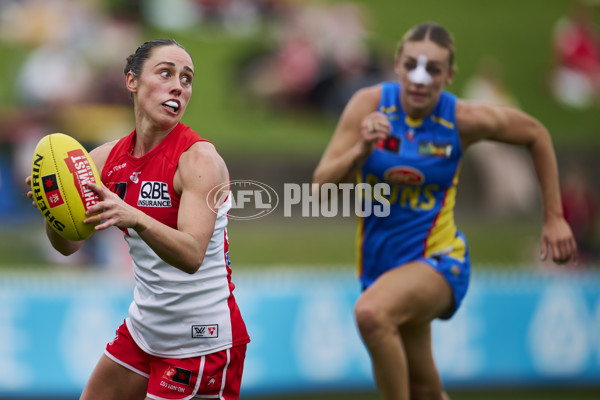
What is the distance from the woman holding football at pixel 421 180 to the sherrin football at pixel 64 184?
5.31 feet

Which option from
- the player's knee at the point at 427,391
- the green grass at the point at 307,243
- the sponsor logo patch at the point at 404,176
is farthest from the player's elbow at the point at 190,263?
the green grass at the point at 307,243

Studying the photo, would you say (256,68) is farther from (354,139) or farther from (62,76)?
(354,139)

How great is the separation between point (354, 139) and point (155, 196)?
5.29ft

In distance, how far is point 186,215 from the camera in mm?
3383

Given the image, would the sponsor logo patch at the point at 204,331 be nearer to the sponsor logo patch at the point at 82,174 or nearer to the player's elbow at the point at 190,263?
the player's elbow at the point at 190,263

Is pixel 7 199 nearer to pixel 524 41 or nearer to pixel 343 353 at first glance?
pixel 343 353

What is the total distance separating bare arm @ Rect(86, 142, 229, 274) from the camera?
3187 millimetres

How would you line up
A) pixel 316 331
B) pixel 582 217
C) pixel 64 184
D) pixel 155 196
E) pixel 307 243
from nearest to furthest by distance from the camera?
pixel 64 184
pixel 155 196
pixel 316 331
pixel 582 217
pixel 307 243

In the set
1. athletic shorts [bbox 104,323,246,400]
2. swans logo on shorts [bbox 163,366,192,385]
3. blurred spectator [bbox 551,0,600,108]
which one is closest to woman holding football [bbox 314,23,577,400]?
athletic shorts [bbox 104,323,246,400]

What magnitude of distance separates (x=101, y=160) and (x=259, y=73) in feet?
34.3

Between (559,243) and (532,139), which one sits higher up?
(532,139)

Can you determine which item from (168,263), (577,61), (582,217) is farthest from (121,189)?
(577,61)

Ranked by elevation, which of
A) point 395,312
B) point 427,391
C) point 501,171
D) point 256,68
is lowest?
point 427,391

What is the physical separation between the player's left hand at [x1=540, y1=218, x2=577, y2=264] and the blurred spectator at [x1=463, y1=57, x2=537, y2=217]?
28.2 ft
